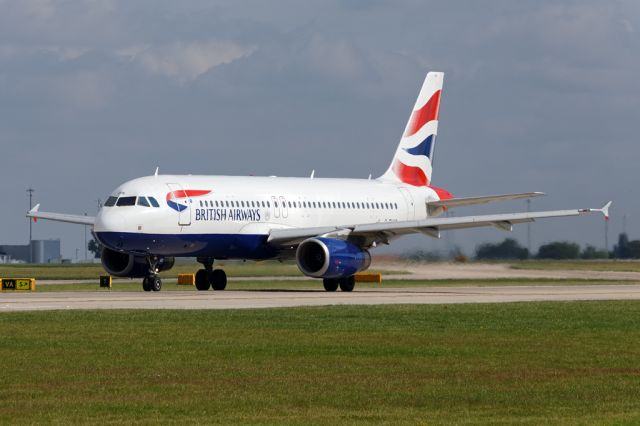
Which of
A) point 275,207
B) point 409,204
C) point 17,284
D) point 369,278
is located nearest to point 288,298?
point 275,207

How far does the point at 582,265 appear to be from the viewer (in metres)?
78.5

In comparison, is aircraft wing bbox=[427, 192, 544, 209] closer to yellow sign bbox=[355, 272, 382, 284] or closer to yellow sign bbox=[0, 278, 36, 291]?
yellow sign bbox=[355, 272, 382, 284]

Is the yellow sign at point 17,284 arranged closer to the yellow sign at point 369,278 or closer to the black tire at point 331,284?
the black tire at point 331,284

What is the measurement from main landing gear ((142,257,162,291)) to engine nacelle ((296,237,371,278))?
4908mm

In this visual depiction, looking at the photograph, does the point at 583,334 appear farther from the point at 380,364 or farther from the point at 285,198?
the point at 285,198

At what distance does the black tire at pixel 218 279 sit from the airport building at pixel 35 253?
127 m

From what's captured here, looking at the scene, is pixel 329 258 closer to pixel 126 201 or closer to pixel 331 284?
pixel 331 284

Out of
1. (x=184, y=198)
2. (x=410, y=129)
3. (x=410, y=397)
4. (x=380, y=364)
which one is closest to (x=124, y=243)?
(x=184, y=198)

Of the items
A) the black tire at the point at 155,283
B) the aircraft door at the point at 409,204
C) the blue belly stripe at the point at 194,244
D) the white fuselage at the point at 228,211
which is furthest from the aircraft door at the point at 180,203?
the aircraft door at the point at 409,204

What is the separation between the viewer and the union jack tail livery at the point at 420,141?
5891cm

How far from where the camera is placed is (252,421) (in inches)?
615

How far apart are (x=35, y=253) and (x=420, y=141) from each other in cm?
12886

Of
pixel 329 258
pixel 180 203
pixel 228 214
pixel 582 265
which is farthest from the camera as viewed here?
pixel 582 265

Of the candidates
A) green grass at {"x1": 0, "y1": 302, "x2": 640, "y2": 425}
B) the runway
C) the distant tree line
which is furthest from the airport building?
green grass at {"x1": 0, "y1": 302, "x2": 640, "y2": 425}
